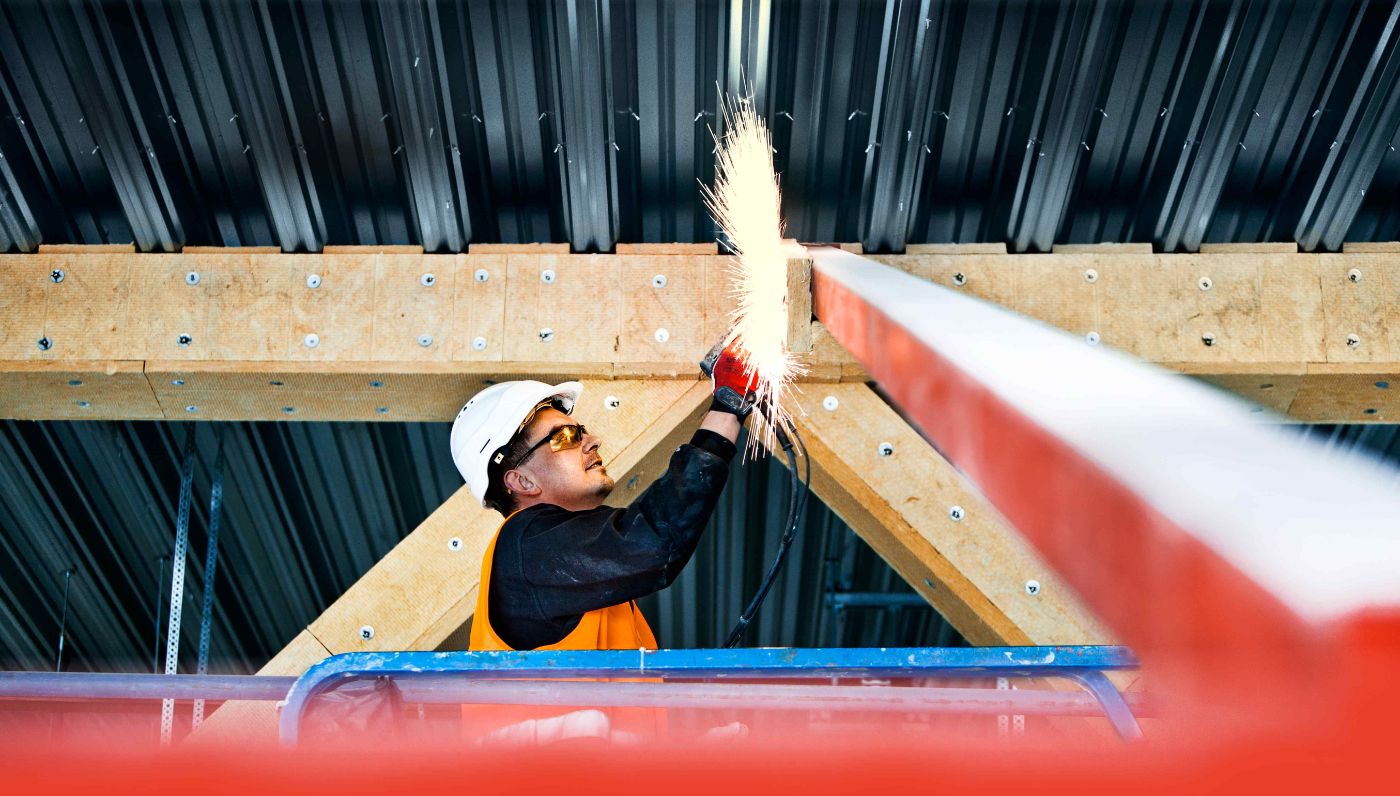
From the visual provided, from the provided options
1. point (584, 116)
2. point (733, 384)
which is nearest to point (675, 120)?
point (584, 116)

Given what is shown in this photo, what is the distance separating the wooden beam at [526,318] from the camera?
4645 mm

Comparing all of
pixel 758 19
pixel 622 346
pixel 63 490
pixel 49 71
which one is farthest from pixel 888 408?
pixel 63 490

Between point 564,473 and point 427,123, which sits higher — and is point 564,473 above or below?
below

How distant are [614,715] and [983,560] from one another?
66.8 inches

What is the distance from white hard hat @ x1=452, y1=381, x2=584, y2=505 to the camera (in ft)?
13.7

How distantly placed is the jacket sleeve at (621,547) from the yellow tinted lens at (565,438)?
0.63 metres

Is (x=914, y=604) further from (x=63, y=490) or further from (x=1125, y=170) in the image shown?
(x=63, y=490)

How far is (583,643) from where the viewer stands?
140 inches

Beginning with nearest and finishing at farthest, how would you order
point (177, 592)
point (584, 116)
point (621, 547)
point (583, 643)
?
point (621, 547) → point (583, 643) → point (584, 116) → point (177, 592)

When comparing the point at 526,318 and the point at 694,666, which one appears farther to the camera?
the point at 526,318

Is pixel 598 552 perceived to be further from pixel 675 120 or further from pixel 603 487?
pixel 675 120

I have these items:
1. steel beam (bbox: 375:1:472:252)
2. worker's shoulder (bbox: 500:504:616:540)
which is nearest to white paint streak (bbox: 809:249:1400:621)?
worker's shoulder (bbox: 500:504:616:540)

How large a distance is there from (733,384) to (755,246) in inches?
23.7

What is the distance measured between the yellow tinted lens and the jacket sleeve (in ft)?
2.07
